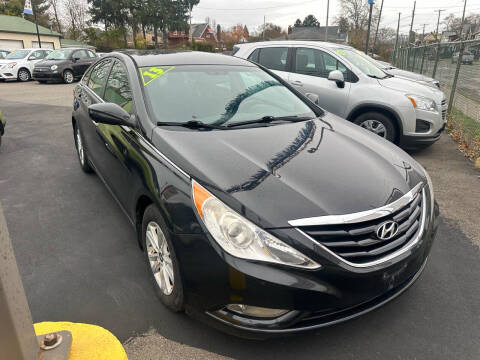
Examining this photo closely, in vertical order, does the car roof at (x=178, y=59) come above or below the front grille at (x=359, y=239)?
above

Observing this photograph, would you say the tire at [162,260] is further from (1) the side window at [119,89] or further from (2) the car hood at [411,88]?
(2) the car hood at [411,88]

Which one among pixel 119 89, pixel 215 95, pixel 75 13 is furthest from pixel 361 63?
pixel 75 13

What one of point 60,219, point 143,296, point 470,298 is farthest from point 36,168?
point 470,298

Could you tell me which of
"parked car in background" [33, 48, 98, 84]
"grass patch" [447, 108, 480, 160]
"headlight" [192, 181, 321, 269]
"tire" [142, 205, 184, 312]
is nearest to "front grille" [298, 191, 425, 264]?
"headlight" [192, 181, 321, 269]

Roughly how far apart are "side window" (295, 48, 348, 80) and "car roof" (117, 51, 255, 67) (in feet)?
9.02

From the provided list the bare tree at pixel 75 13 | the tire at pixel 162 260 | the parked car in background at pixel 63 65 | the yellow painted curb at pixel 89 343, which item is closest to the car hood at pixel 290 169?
the tire at pixel 162 260

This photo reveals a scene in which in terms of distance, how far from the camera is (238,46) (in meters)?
7.42

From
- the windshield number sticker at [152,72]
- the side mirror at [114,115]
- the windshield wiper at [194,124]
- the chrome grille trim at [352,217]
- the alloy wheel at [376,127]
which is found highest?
the windshield number sticker at [152,72]

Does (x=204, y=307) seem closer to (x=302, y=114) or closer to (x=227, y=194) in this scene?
(x=227, y=194)

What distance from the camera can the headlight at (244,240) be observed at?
1.75 m

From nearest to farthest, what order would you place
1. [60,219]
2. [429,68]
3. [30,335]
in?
1. [30,335]
2. [60,219]
3. [429,68]

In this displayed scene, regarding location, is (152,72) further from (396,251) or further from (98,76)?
(396,251)

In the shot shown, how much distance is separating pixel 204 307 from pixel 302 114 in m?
1.94

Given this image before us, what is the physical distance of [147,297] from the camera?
248 centimetres
